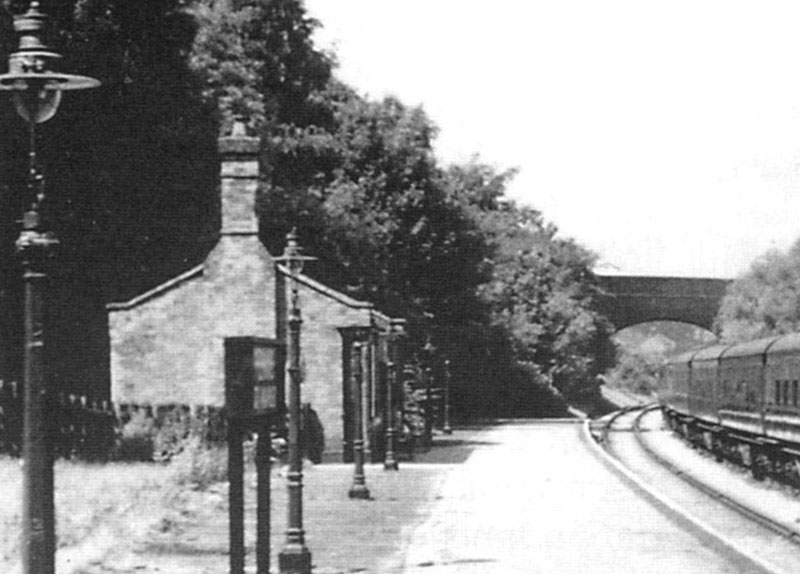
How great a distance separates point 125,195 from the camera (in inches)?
1325

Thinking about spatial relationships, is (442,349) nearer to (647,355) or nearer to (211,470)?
(211,470)

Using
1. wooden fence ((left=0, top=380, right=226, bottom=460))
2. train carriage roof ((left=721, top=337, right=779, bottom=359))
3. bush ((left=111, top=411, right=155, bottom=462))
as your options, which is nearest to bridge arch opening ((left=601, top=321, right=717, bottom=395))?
train carriage roof ((left=721, top=337, right=779, bottom=359))

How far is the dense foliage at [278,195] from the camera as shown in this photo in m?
32.8

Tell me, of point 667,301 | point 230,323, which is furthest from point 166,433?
point 667,301

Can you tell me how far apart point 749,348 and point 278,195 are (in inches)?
659

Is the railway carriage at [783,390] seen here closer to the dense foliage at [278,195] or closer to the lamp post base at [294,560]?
the dense foliage at [278,195]

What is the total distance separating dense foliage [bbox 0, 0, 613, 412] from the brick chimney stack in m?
1.42

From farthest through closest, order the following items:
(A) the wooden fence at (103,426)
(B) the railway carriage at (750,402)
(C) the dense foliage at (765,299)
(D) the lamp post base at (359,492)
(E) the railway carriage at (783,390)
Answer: (C) the dense foliage at (765,299)
(A) the wooden fence at (103,426)
(B) the railway carriage at (750,402)
(E) the railway carriage at (783,390)
(D) the lamp post base at (359,492)

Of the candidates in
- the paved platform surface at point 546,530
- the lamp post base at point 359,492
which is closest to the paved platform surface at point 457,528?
the paved platform surface at point 546,530

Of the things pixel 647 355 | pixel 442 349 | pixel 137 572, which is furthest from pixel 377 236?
pixel 647 355

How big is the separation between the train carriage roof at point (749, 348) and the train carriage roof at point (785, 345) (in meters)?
0.55

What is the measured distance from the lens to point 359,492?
82.5 ft

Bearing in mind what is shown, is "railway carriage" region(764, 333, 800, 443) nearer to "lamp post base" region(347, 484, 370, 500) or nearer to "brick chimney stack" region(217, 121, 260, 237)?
"lamp post base" region(347, 484, 370, 500)

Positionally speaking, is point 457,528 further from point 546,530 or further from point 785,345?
point 785,345
